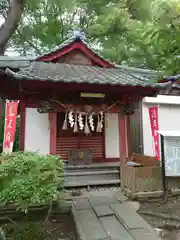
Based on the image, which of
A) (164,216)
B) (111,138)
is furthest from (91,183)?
(164,216)

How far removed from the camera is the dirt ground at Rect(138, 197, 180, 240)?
4.46 metres

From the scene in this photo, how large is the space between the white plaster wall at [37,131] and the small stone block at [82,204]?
8.68 ft

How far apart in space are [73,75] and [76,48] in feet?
8.40

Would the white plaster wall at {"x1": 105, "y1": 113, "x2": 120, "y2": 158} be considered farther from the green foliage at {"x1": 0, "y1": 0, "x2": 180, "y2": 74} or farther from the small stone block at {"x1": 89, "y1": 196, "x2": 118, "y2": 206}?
the green foliage at {"x1": 0, "y1": 0, "x2": 180, "y2": 74}

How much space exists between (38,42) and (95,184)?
16.7 metres

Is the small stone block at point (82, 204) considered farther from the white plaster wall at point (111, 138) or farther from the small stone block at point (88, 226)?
the white plaster wall at point (111, 138)

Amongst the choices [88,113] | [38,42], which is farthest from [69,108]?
[38,42]

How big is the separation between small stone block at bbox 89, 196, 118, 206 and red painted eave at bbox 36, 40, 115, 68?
6.19 metres

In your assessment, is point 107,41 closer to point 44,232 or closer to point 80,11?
point 80,11

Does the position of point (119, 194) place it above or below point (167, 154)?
below

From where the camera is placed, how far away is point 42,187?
4207 millimetres

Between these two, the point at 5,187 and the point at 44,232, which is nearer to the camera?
the point at 5,187

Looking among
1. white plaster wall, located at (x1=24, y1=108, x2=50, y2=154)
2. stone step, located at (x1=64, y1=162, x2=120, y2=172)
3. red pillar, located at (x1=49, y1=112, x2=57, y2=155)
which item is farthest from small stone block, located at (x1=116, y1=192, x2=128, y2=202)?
white plaster wall, located at (x1=24, y1=108, x2=50, y2=154)

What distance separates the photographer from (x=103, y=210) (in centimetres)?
539
